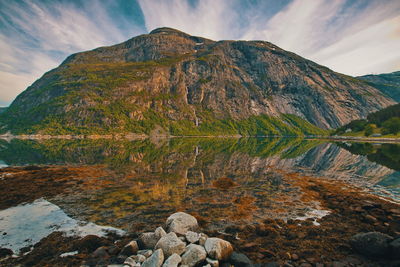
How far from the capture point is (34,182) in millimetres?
32656

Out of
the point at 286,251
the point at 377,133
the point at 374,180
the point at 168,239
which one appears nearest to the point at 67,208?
the point at 168,239

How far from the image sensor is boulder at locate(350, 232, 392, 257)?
12.1 metres

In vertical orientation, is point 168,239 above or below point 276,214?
above

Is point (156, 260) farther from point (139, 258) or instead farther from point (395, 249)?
point (395, 249)

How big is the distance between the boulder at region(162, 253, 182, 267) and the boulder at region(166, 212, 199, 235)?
314 centimetres

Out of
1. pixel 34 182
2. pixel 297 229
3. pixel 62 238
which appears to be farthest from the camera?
pixel 34 182

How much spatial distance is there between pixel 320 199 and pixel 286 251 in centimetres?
1506

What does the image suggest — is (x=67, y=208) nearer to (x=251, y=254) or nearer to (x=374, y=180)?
(x=251, y=254)

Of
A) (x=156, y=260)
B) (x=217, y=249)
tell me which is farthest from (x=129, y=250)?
(x=217, y=249)

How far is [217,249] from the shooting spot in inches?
465

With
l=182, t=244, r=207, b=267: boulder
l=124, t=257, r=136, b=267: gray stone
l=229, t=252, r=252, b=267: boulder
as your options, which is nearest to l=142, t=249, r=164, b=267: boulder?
l=124, t=257, r=136, b=267: gray stone

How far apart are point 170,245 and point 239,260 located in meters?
4.21

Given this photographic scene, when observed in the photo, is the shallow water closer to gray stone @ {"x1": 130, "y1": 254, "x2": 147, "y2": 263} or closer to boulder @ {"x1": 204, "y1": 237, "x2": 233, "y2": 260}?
boulder @ {"x1": 204, "y1": 237, "x2": 233, "y2": 260}

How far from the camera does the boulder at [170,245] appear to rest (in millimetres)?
12141
